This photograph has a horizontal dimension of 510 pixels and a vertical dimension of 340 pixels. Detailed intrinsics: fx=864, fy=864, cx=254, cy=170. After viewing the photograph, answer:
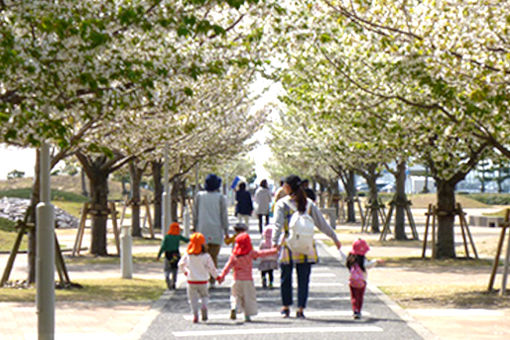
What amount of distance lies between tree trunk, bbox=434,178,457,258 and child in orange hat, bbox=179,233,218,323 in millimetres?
10292

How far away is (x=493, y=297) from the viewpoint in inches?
503

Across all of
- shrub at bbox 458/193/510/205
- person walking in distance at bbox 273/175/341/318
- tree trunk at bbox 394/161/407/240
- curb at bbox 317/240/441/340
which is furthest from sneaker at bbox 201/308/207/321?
shrub at bbox 458/193/510/205

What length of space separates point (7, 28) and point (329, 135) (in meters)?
14.9

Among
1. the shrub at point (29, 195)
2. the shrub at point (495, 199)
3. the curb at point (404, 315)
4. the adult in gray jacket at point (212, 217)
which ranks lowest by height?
the curb at point (404, 315)

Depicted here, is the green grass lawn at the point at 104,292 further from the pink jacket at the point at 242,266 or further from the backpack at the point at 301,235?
the backpack at the point at 301,235

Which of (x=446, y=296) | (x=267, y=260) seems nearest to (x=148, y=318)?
(x=267, y=260)

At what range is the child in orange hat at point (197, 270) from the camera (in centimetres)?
1075

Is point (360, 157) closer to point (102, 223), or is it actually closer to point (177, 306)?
point (102, 223)

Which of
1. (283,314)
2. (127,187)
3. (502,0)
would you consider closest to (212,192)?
(283,314)

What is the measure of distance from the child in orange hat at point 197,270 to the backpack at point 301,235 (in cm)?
110

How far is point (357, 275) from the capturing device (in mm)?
10531

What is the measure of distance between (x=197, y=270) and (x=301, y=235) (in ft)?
4.64

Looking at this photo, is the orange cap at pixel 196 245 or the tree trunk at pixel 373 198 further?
the tree trunk at pixel 373 198

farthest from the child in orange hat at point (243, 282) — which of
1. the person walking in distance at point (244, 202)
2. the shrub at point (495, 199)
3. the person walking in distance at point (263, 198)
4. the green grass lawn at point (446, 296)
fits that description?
the shrub at point (495, 199)
